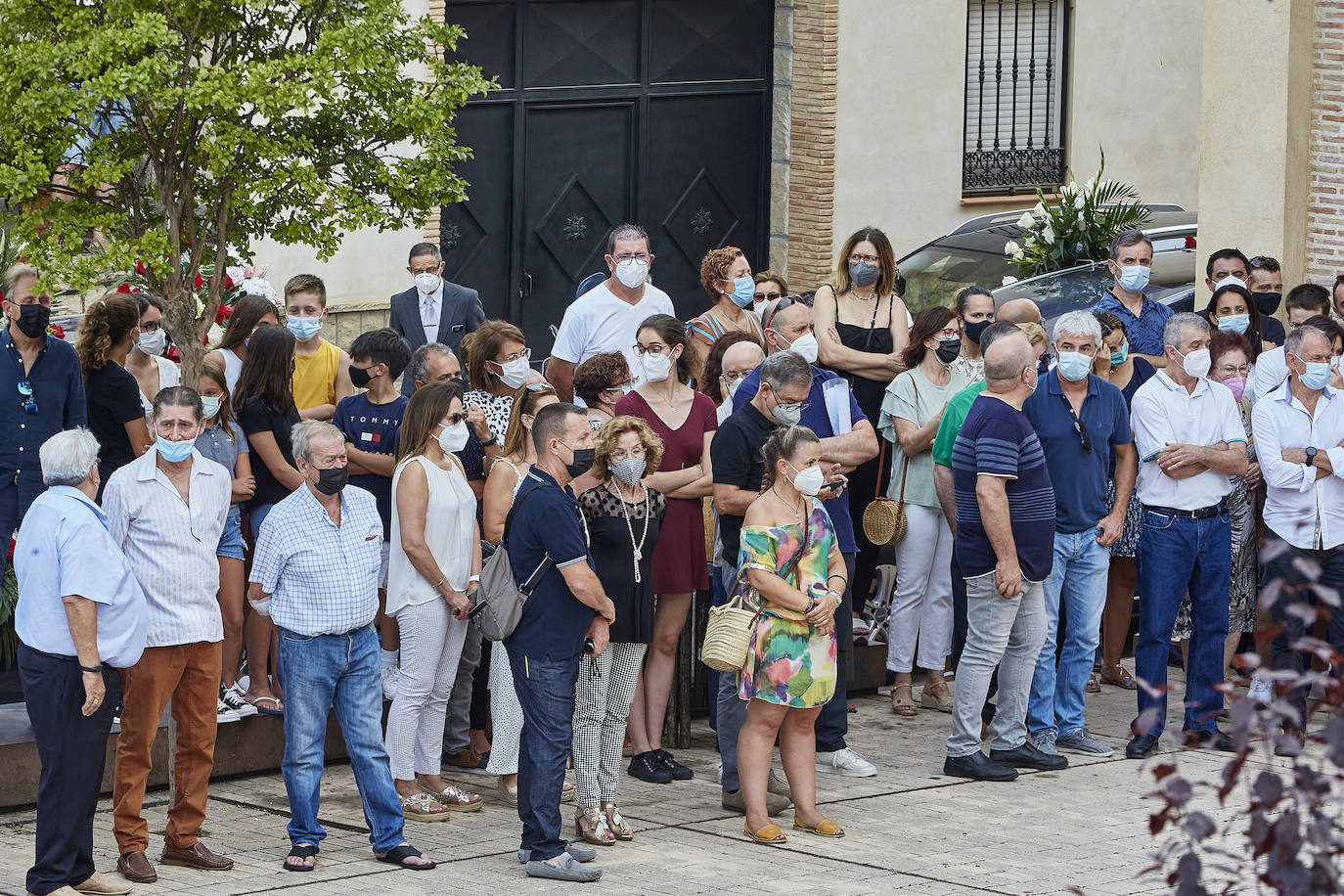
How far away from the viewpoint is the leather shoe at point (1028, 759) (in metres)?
9.45

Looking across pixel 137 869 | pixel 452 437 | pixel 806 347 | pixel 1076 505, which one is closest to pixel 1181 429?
pixel 1076 505

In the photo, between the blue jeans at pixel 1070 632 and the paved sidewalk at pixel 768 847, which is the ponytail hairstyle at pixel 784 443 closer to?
the paved sidewalk at pixel 768 847

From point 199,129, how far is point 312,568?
5.78 metres

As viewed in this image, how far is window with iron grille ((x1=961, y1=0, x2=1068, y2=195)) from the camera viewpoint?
22.3 metres

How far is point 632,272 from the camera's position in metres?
10.4

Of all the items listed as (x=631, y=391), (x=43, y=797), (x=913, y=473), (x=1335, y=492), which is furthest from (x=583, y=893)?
(x=1335, y=492)

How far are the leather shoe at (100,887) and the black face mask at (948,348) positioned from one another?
5.01 metres

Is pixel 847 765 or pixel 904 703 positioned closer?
pixel 847 765

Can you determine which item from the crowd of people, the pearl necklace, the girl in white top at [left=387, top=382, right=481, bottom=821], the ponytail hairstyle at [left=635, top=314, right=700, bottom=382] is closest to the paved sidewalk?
the crowd of people

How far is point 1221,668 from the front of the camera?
10070mm

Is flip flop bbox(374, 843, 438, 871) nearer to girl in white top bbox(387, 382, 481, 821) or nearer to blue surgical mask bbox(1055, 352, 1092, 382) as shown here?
girl in white top bbox(387, 382, 481, 821)

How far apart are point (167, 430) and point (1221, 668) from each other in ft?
18.5

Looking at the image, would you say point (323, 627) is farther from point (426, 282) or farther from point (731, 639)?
point (426, 282)

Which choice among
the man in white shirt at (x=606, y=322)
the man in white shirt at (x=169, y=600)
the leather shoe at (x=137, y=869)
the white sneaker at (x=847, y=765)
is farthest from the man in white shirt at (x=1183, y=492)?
the leather shoe at (x=137, y=869)
